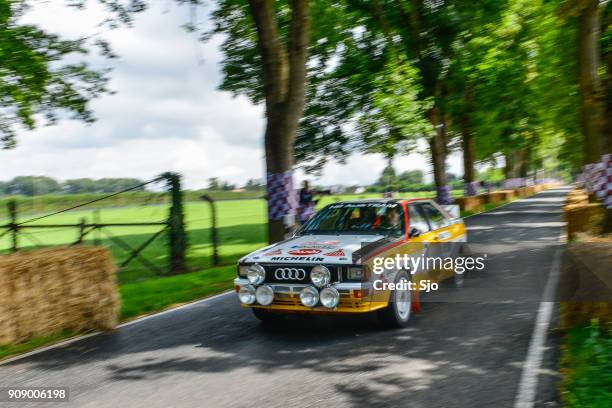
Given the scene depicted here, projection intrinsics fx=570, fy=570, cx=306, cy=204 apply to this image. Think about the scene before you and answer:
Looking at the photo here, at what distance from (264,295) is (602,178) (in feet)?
26.7

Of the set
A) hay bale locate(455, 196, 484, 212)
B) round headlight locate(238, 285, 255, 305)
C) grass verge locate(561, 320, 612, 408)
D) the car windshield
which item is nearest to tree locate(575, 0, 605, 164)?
the car windshield

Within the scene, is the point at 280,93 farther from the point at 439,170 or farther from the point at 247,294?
the point at 439,170

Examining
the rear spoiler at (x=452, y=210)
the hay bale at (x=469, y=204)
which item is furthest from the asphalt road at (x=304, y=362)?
the hay bale at (x=469, y=204)

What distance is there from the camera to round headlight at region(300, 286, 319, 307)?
6566mm

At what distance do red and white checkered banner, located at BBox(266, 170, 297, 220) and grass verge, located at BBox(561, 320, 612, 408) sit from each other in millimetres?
8395

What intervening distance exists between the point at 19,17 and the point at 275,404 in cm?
1548

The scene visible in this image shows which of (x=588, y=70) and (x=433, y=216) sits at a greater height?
(x=588, y=70)

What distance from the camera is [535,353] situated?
5.97 meters

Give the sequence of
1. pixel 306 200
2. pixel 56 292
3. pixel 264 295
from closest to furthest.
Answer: pixel 264 295
pixel 56 292
pixel 306 200

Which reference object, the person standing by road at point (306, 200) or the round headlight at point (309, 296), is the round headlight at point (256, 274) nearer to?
the round headlight at point (309, 296)

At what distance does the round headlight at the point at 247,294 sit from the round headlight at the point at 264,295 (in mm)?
79

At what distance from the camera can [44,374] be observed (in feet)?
19.4

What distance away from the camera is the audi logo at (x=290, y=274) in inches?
263

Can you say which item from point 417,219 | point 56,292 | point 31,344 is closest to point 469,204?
point 417,219
